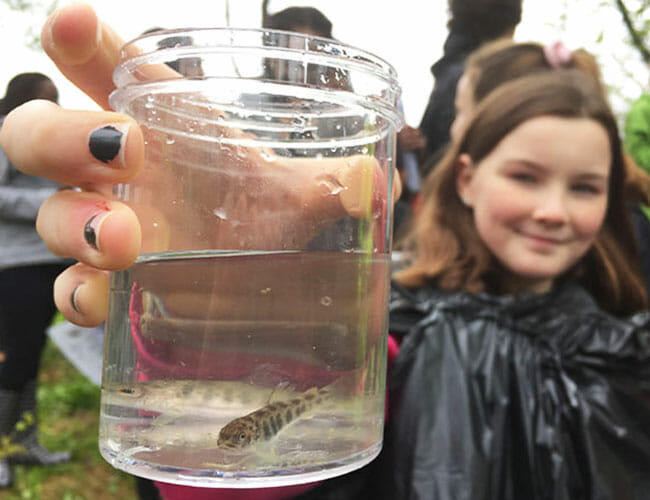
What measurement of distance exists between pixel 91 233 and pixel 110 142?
0.08 metres

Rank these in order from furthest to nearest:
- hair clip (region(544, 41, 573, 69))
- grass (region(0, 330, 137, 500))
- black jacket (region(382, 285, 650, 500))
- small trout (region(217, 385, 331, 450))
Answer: grass (region(0, 330, 137, 500))
hair clip (region(544, 41, 573, 69))
black jacket (region(382, 285, 650, 500))
small trout (region(217, 385, 331, 450))

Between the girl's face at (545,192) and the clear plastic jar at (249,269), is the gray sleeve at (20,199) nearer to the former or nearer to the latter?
the girl's face at (545,192)

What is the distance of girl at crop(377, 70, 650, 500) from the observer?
1.20 meters

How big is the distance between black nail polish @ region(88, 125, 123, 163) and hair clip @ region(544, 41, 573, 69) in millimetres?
1355

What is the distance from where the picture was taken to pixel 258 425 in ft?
1.50

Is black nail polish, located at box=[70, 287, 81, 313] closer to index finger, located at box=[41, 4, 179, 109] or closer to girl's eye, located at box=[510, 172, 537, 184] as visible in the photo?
index finger, located at box=[41, 4, 179, 109]

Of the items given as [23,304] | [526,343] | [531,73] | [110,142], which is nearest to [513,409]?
[526,343]

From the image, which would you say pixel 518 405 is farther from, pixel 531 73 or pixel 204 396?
pixel 204 396

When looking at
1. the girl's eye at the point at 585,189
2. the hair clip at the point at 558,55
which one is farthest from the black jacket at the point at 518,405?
the hair clip at the point at 558,55

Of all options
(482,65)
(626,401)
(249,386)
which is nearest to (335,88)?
(249,386)

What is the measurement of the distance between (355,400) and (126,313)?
22cm

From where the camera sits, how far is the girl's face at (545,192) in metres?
1.29

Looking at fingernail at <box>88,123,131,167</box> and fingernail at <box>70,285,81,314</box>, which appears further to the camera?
fingernail at <box>70,285,81,314</box>

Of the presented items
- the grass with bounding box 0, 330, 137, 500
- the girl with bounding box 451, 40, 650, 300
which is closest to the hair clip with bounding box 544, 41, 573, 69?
the girl with bounding box 451, 40, 650, 300
